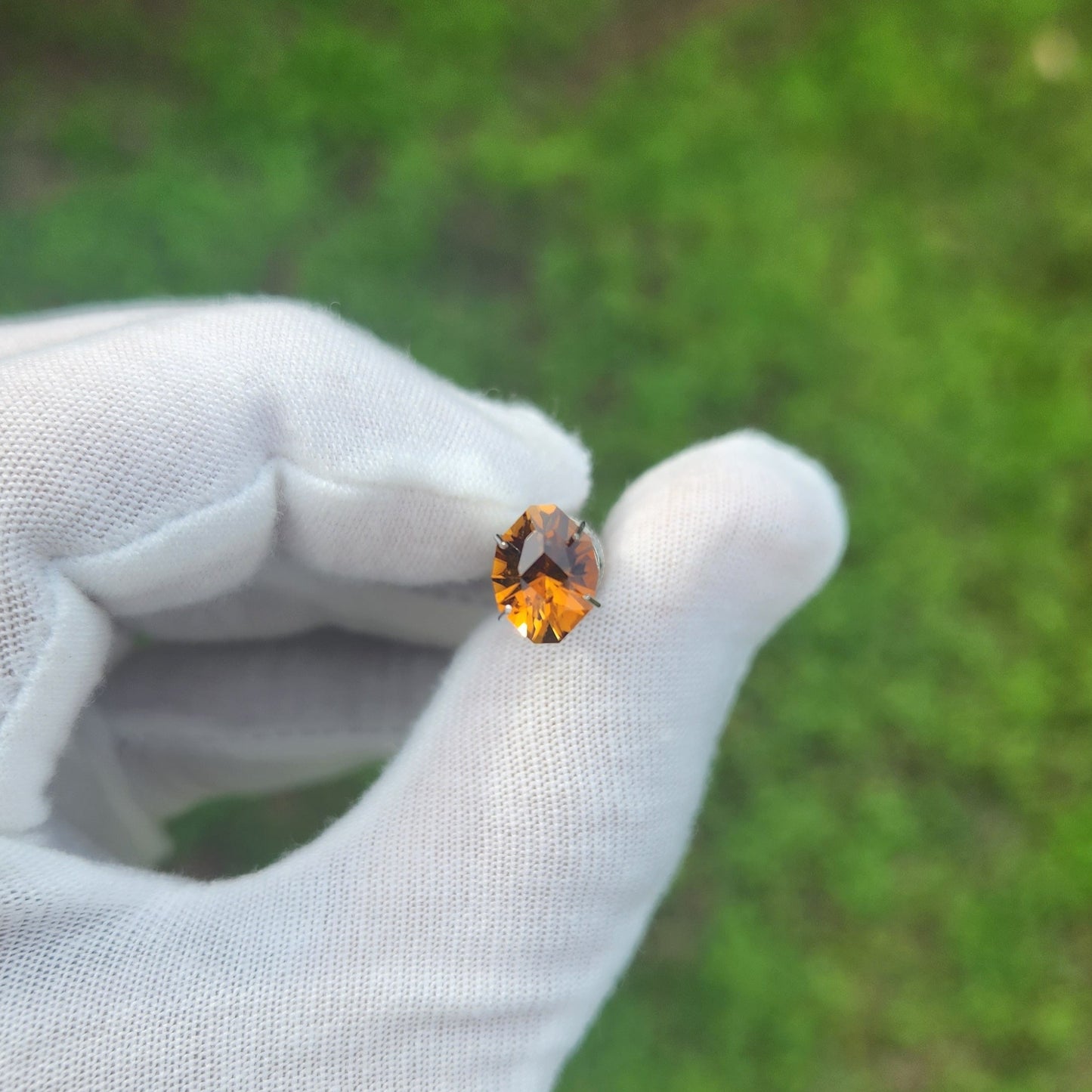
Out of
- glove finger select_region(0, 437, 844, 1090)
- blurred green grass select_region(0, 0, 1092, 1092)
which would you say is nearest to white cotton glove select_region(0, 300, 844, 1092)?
glove finger select_region(0, 437, 844, 1090)

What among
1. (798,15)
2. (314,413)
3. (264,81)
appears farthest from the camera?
→ (798,15)

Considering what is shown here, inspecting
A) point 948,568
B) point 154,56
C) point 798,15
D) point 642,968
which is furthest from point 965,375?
point 154,56

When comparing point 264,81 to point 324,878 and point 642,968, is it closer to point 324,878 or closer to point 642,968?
point 324,878

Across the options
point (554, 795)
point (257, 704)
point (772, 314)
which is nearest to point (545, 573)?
point (554, 795)

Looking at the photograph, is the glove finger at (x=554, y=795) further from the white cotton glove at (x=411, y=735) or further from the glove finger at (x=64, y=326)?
the glove finger at (x=64, y=326)

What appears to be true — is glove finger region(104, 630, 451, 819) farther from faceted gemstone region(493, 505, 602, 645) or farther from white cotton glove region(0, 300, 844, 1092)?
faceted gemstone region(493, 505, 602, 645)
